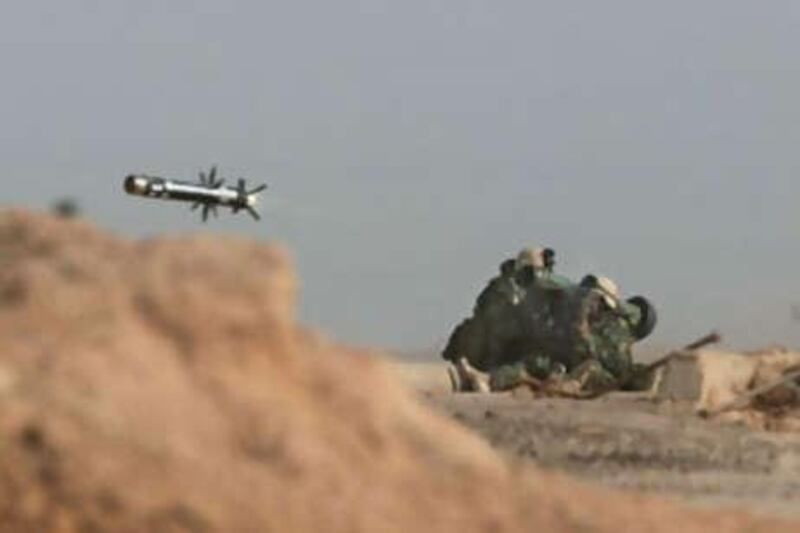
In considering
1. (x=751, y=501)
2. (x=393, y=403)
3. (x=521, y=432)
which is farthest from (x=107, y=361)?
(x=521, y=432)

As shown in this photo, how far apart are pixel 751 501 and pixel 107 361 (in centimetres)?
938

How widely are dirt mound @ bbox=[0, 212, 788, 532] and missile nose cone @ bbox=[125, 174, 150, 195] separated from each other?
61.9 ft

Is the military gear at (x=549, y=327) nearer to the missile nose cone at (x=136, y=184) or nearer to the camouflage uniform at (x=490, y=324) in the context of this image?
the camouflage uniform at (x=490, y=324)

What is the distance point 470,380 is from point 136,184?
21.1 ft

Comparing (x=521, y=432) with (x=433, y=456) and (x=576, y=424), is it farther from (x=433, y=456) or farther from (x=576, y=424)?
(x=433, y=456)

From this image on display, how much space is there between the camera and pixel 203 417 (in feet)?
31.2

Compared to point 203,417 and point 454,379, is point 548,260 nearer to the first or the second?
point 454,379

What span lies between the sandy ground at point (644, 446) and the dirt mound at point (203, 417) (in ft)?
19.9

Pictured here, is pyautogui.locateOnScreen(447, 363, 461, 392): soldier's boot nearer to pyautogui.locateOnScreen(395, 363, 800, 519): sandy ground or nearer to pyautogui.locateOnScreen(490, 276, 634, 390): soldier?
pyautogui.locateOnScreen(490, 276, 634, 390): soldier

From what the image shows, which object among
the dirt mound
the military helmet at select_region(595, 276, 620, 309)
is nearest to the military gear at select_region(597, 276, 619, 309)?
the military helmet at select_region(595, 276, 620, 309)

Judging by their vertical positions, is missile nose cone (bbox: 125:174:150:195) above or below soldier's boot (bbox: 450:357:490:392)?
above

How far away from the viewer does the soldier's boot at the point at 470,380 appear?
3369cm

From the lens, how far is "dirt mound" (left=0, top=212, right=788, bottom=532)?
9.04 metres

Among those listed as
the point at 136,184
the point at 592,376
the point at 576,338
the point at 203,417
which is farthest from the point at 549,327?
the point at 203,417
